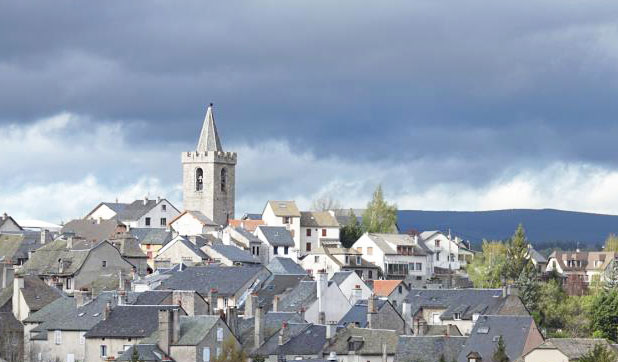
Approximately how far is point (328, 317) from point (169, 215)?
6009 centimetres

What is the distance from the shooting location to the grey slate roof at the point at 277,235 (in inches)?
5822

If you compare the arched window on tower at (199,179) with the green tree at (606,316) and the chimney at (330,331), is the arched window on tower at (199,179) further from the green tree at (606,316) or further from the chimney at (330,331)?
the chimney at (330,331)

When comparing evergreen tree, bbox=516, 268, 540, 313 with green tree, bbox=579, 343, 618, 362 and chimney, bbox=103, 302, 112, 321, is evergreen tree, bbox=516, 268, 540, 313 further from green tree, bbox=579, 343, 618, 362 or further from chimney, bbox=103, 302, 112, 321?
green tree, bbox=579, 343, 618, 362

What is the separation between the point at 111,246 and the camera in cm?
12544

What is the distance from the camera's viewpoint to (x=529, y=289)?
129250 millimetres

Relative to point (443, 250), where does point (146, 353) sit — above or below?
below

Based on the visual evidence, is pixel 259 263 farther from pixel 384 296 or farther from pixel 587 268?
pixel 587 268

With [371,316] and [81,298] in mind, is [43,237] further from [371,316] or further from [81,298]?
[371,316]

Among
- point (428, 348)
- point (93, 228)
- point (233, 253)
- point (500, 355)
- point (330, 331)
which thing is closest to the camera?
point (500, 355)

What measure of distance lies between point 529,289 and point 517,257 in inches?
610

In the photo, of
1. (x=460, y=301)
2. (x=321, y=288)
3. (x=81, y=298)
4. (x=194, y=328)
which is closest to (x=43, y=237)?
(x=81, y=298)

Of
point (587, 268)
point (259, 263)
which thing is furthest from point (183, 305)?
Answer: point (587, 268)

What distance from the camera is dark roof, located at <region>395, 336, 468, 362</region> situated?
9206 centimetres

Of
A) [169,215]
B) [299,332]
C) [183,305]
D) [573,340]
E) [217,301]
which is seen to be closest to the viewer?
[573,340]
